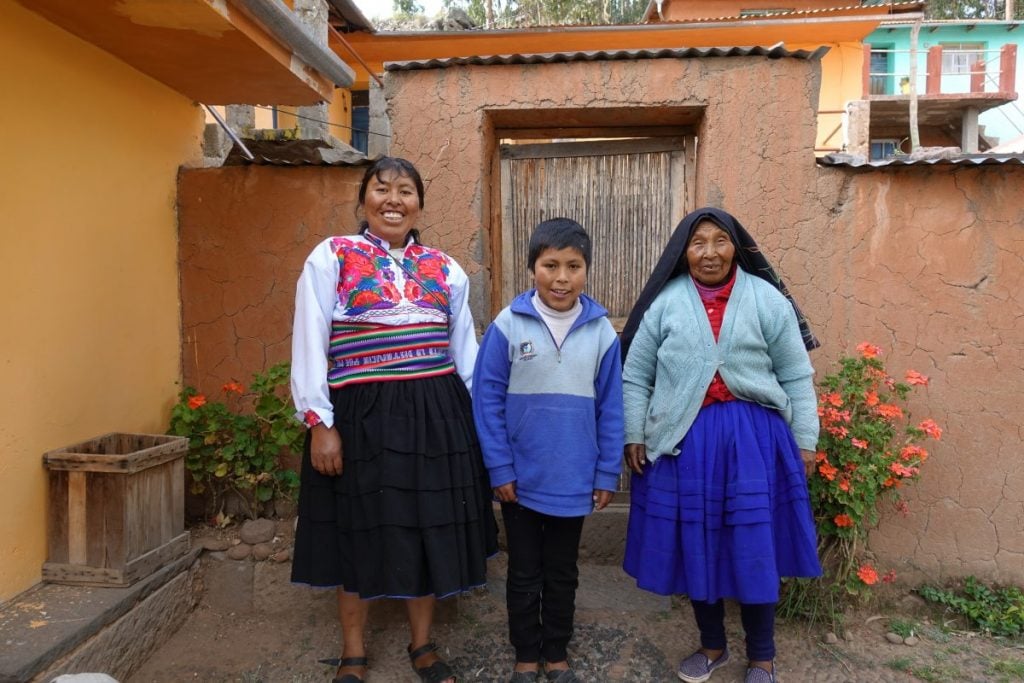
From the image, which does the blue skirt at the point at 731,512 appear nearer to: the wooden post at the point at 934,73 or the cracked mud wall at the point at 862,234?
the cracked mud wall at the point at 862,234

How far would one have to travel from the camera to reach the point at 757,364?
7.50ft

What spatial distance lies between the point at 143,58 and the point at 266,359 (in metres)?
1.47

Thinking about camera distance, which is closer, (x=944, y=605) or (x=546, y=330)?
(x=546, y=330)

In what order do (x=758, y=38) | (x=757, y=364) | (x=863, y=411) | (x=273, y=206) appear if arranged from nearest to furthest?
(x=757, y=364)
(x=863, y=411)
(x=273, y=206)
(x=758, y=38)

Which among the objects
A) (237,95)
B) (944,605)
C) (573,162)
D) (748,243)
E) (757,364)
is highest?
(237,95)

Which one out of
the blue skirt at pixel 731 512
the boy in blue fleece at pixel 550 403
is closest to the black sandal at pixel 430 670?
the boy in blue fleece at pixel 550 403

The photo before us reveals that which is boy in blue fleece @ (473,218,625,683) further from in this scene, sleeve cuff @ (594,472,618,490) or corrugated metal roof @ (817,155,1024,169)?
→ corrugated metal roof @ (817,155,1024,169)

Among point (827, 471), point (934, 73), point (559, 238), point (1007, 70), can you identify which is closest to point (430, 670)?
point (559, 238)

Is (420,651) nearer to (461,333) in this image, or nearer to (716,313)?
(461,333)

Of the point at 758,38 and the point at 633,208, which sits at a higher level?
the point at 758,38

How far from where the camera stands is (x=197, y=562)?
10.0 feet

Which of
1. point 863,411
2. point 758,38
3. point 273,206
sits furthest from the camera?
point 758,38

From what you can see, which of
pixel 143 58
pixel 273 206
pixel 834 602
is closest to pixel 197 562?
pixel 273 206

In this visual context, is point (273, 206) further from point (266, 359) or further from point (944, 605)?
point (944, 605)
